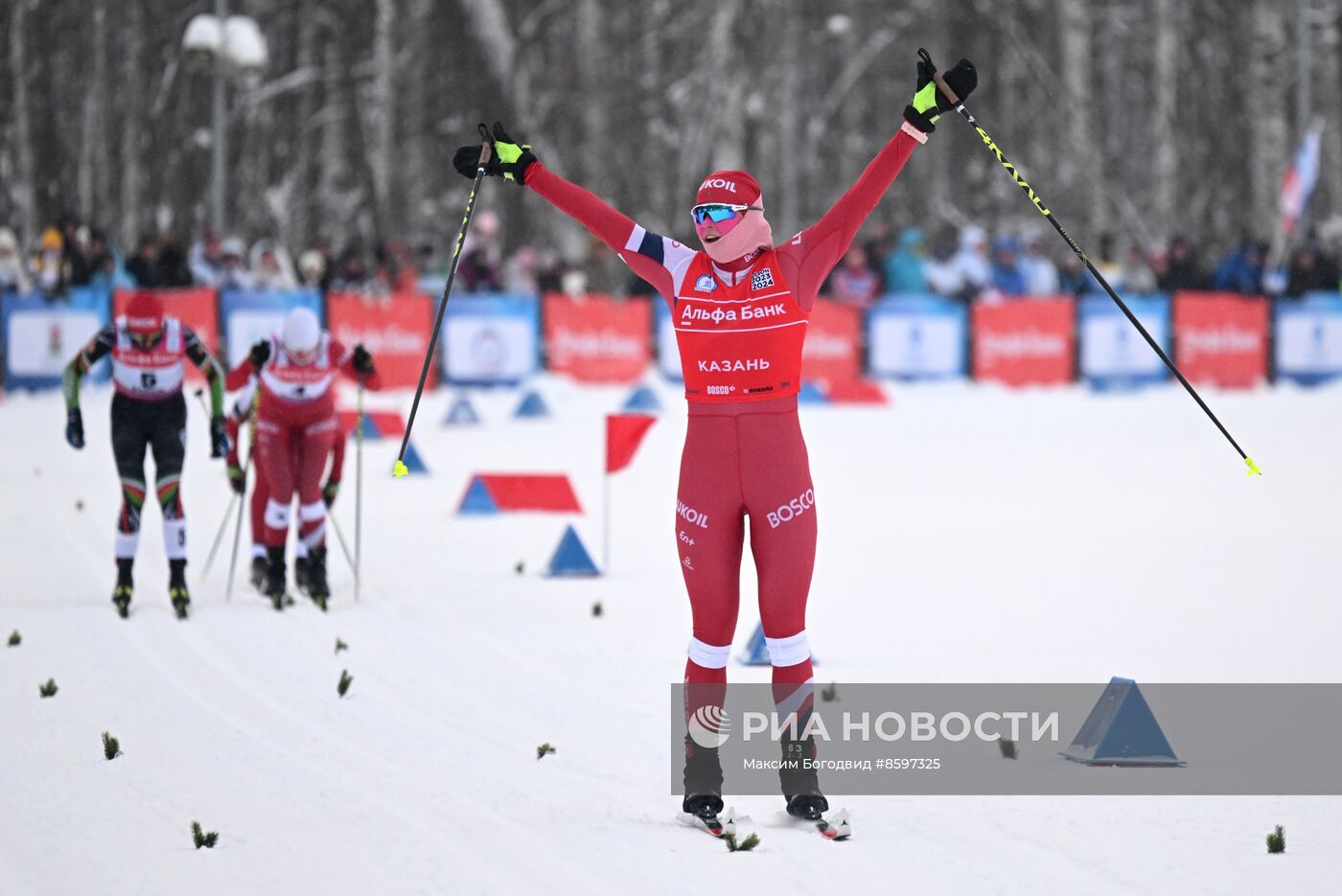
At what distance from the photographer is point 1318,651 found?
9961 mm

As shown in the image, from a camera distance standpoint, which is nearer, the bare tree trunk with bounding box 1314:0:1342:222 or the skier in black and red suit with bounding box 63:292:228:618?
the skier in black and red suit with bounding box 63:292:228:618

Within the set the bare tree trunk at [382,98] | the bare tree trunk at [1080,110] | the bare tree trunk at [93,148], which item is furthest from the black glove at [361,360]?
the bare tree trunk at [93,148]

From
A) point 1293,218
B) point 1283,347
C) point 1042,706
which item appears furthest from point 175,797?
point 1293,218

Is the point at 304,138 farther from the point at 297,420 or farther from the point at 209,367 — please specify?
the point at 209,367

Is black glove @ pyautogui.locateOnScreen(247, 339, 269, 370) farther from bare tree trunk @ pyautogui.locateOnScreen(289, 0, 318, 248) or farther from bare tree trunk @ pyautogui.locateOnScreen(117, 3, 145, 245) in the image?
bare tree trunk @ pyautogui.locateOnScreen(289, 0, 318, 248)

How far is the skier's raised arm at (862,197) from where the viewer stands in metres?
6.80

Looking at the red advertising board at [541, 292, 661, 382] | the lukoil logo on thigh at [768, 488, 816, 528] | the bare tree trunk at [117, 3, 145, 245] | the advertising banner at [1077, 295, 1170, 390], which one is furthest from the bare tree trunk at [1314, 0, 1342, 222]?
the lukoil logo on thigh at [768, 488, 816, 528]

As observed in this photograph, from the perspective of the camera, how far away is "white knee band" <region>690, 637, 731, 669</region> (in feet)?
22.6

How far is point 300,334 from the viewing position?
11.7 metres

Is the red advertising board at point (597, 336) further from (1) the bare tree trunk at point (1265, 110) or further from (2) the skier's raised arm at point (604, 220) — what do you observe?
(2) the skier's raised arm at point (604, 220)

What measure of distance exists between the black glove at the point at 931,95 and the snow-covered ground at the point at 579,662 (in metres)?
2.40

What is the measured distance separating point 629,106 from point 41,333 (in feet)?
72.3

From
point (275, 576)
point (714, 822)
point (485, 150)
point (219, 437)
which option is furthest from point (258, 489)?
point (714, 822)

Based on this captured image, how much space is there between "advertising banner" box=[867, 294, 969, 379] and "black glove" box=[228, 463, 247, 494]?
14493 millimetres
